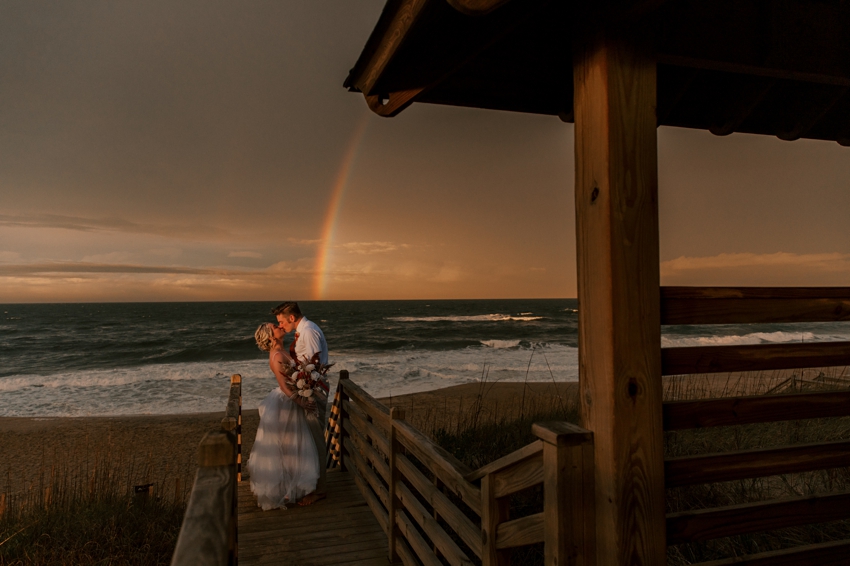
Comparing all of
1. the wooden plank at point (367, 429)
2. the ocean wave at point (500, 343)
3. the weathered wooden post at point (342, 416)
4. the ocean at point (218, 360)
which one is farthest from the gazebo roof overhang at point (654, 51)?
the ocean wave at point (500, 343)

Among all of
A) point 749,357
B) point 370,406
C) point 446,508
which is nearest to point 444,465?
point 446,508

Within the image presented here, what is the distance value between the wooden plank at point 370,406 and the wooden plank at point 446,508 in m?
0.47

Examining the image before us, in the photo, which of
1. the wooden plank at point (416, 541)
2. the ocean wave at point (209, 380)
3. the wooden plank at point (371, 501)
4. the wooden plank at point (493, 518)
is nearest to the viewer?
the wooden plank at point (493, 518)

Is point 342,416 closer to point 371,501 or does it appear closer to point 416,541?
point 371,501

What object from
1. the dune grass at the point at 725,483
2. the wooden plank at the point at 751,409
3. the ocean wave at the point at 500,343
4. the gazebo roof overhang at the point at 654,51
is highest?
the gazebo roof overhang at the point at 654,51

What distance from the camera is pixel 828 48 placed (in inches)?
93.5

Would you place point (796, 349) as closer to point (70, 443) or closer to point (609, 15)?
Result: point (609, 15)

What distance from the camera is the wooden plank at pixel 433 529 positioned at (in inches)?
111

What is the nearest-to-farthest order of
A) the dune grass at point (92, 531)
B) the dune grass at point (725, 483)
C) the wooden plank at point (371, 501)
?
the dune grass at point (725, 483) → the dune grass at point (92, 531) → the wooden plank at point (371, 501)

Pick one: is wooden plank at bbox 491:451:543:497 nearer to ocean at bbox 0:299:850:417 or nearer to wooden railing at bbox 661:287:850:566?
wooden railing at bbox 661:287:850:566

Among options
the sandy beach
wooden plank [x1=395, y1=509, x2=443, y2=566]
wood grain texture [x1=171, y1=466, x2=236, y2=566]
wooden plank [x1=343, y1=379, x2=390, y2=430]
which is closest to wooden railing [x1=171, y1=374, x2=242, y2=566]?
wood grain texture [x1=171, y1=466, x2=236, y2=566]

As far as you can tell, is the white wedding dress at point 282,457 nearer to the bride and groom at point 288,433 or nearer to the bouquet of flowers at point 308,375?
the bride and groom at point 288,433

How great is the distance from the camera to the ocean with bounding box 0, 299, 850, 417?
A: 1841cm

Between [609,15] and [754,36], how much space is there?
92 cm
